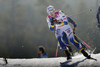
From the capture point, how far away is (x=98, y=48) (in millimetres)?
12711

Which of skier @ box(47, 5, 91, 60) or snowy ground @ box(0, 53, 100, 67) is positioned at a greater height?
skier @ box(47, 5, 91, 60)

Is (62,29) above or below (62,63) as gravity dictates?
above

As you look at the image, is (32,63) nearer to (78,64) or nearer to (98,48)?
(78,64)

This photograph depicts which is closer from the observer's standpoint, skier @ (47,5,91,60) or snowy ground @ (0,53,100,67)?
snowy ground @ (0,53,100,67)

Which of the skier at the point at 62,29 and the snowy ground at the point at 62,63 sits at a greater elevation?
the skier at the point at 62,29

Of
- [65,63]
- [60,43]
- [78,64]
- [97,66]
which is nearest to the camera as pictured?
[97,66]

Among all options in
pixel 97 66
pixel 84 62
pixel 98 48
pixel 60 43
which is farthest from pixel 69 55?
pixel 98 48

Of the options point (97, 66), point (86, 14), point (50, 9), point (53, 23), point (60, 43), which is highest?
point (86, 14)

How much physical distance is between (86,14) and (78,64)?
10.0 meters

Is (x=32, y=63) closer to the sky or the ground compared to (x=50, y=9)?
closer to the ground

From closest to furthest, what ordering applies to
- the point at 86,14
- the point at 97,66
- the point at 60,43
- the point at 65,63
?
the point at 97,66, the point at 65,63, the point at 60,43, the point at 86,14

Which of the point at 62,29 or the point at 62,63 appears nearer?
the point at 62,63

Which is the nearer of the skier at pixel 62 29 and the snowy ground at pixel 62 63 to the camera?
the snowy ground at pixel 62 63

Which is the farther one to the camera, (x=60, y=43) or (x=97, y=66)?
(x=60, y=43)
